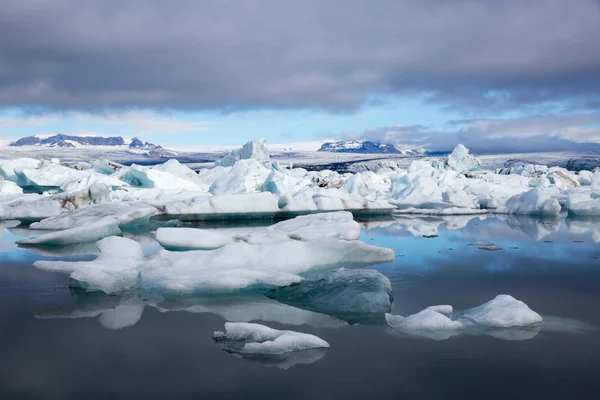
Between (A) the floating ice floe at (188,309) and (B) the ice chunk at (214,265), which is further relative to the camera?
(B) the ice chunk at (214,265)

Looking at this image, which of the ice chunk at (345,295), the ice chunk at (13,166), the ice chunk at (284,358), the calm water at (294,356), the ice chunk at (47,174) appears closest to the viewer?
the calm water at (294,356)

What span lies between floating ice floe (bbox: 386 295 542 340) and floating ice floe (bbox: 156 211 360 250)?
402 cm

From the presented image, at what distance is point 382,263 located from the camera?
8180mm

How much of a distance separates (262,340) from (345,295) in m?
1.40

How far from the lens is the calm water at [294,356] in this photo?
12.2 ft

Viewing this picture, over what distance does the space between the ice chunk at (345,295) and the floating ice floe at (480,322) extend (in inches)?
13.6

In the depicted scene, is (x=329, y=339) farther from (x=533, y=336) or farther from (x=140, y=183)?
(x=140, y=183)

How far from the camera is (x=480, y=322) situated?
16.2 feet

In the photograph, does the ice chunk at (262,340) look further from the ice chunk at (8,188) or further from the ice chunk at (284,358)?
the ice chunk at (8,188)

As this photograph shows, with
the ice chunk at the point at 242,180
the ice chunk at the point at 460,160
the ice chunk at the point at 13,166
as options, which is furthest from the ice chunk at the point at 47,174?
the ice chunk at the point at 460,160

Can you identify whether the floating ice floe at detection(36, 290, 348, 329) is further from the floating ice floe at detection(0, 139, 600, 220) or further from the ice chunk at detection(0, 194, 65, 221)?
the ice chunk at detection(0, 194, 65, 221)

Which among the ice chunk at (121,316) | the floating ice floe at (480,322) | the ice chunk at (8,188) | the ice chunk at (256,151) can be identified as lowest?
the ice chunk at (8,188)

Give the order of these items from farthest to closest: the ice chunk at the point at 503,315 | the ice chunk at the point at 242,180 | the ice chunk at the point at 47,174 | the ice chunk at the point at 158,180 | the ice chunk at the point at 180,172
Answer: the ice chunk at the point at 180,172
the ice chunk at the point at 47,174
the ice chunk at the point at 158,180
the ice chunk at the point at 242,180
the ice chunk at the point at 503,315

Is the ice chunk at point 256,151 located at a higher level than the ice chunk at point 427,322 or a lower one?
higher
